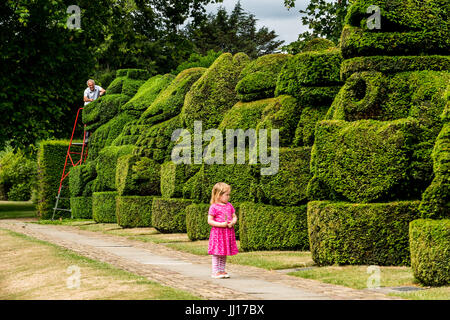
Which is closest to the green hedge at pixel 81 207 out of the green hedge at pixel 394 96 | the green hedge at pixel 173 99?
the green hedge at pixel 173 99

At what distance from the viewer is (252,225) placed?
13.2m

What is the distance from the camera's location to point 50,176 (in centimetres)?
2634

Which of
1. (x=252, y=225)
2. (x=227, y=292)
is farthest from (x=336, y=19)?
(x=227, y=292)

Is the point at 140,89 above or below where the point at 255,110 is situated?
above

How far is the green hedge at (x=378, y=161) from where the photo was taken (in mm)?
10336

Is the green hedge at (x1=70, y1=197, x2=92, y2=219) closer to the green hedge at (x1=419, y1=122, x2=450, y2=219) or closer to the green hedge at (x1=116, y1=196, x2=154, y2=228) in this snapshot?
the green hedge at (x1=116, y1=196, x2=154, y2=228)

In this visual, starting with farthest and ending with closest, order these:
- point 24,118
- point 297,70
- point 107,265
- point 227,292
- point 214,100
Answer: point 24,118 < point 214,100 < point 297,70 < point 107,265 < point 227,292

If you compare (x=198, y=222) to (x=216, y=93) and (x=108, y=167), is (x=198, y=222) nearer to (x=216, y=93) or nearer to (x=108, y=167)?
(x=216, y=93)

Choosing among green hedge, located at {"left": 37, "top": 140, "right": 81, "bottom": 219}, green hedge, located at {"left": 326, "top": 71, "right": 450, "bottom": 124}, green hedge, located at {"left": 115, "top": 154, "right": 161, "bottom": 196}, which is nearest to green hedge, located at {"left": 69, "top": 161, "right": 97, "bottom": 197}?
green hedge, located at {"left": 37, "top": 140, "right": 81, "bottom": 219}

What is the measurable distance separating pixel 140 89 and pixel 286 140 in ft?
38.9

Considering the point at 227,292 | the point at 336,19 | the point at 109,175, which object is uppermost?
the point at 336,19

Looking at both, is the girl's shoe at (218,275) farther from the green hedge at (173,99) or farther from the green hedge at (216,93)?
the green hedge at (173,99)

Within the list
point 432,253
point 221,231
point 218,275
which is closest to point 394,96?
point 432,253

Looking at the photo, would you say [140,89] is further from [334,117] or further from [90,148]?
[334,117]
